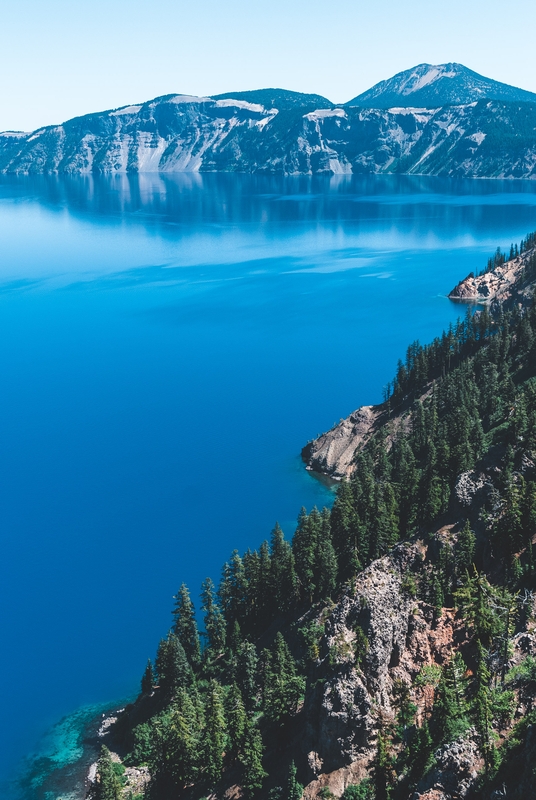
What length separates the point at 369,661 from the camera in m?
57.4

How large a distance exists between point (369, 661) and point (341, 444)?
89790 millimetres

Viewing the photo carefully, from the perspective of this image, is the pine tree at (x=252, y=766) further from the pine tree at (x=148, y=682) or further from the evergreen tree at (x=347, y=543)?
the evergreen tree at (x=347, y=543)

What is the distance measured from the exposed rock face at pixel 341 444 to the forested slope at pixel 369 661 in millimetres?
35583

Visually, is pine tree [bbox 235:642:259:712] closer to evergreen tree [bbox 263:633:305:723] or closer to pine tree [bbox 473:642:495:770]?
evergreen tree [bbox 263:633:305:723]

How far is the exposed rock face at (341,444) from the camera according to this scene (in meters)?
141

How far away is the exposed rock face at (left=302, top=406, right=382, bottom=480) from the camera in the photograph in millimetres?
141375

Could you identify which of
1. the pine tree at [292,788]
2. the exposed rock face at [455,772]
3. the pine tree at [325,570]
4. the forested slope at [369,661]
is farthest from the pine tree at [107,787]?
the exposed rock face at [455,772]

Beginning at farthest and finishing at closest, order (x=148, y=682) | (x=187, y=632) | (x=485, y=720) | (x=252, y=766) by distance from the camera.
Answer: (x=187, y=632) → (x=148, y=682) → (x=252, y=766) → (x=485, y=720)

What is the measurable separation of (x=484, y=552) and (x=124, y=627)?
186 feet

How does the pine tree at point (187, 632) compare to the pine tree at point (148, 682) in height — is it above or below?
above

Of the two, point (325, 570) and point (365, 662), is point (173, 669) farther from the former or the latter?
point (365, 662)

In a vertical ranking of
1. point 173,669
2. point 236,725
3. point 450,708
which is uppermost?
point 450,708

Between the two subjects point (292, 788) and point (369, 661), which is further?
point (369, 661)

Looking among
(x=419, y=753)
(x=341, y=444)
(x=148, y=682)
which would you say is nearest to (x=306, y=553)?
(x=148, y=682)
